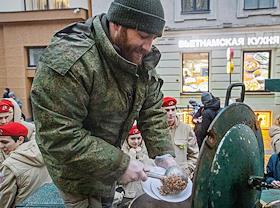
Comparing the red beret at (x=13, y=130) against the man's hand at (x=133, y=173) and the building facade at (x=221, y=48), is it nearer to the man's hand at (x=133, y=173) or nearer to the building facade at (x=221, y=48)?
the man's hand at (x=133, y=173)

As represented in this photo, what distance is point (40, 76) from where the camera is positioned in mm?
1289

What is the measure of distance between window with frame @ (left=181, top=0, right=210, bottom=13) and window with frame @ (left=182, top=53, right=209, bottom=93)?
1.56 metres

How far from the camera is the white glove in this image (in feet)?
5.53

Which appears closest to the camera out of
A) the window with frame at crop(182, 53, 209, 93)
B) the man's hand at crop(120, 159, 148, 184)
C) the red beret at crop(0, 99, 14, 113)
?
the man's hand at crop(120, 159, 148, 184)

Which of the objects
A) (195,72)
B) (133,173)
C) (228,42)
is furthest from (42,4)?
(133,173)

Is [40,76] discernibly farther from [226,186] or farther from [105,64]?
[226,186]

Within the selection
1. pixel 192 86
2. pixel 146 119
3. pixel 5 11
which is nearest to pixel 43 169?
pixel 146 119

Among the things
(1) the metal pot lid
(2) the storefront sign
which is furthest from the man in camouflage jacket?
(2) the storefront sign

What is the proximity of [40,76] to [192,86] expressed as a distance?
38.6 feet

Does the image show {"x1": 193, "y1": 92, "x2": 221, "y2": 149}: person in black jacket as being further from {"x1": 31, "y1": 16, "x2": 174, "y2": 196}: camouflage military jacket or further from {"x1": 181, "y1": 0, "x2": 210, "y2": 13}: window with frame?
{"x1": 181, "y1": 0, "x2": 210, "y2": 13}: window with frame

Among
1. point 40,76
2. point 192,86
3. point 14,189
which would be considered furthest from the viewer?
point 192,86

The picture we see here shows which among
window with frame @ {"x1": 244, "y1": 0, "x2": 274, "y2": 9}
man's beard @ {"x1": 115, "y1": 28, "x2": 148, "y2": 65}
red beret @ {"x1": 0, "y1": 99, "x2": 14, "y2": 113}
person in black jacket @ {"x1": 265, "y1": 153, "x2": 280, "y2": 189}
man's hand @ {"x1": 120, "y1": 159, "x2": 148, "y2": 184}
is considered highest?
window with frame @ {"x1": 244, "y1": 0, "x2": 274, "y2": 9}

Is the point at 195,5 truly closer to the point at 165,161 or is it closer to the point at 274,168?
the point at 274,168

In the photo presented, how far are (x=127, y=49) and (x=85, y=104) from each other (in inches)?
10.6
